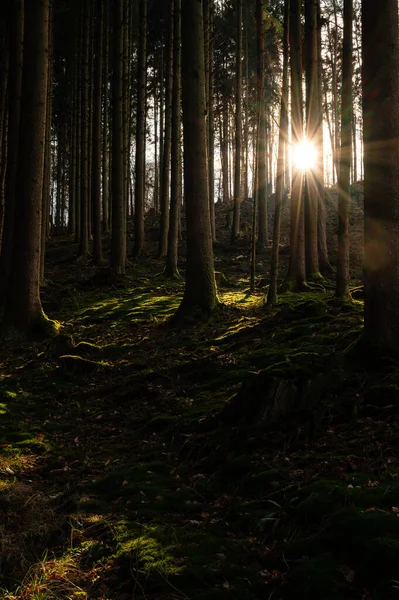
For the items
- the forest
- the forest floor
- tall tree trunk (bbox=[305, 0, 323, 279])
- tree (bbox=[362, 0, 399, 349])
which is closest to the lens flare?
the forest

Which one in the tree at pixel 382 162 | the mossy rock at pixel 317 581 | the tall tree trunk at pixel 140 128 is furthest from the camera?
the tall tree trunk at pixel 140 128

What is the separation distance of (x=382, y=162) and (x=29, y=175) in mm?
7898

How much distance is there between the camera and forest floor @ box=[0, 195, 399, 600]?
9.78ft

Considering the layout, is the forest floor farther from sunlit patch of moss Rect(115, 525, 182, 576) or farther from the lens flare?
the lens flare

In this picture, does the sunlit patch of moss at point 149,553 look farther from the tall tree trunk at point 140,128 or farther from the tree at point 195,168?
the tall tree trunk at point 140,128

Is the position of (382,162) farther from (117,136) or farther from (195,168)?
(117,136)

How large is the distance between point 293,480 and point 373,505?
85 centimetres

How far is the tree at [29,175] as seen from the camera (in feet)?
34.3

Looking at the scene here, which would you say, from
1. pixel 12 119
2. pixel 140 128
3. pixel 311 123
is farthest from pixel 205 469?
pixel 140 128

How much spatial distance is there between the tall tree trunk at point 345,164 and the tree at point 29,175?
647 centimetres

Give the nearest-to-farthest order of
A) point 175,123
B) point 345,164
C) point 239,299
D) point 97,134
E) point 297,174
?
1. point 345,164
2. point 239,299
3. point 297,174
4. point 175,123
5. point 97,134

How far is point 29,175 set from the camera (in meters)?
10.5

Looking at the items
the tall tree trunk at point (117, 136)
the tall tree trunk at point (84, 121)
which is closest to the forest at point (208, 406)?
the tall tree trunk at point (117, 136)

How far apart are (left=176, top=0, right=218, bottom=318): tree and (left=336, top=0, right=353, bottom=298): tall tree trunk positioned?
9.44ft
